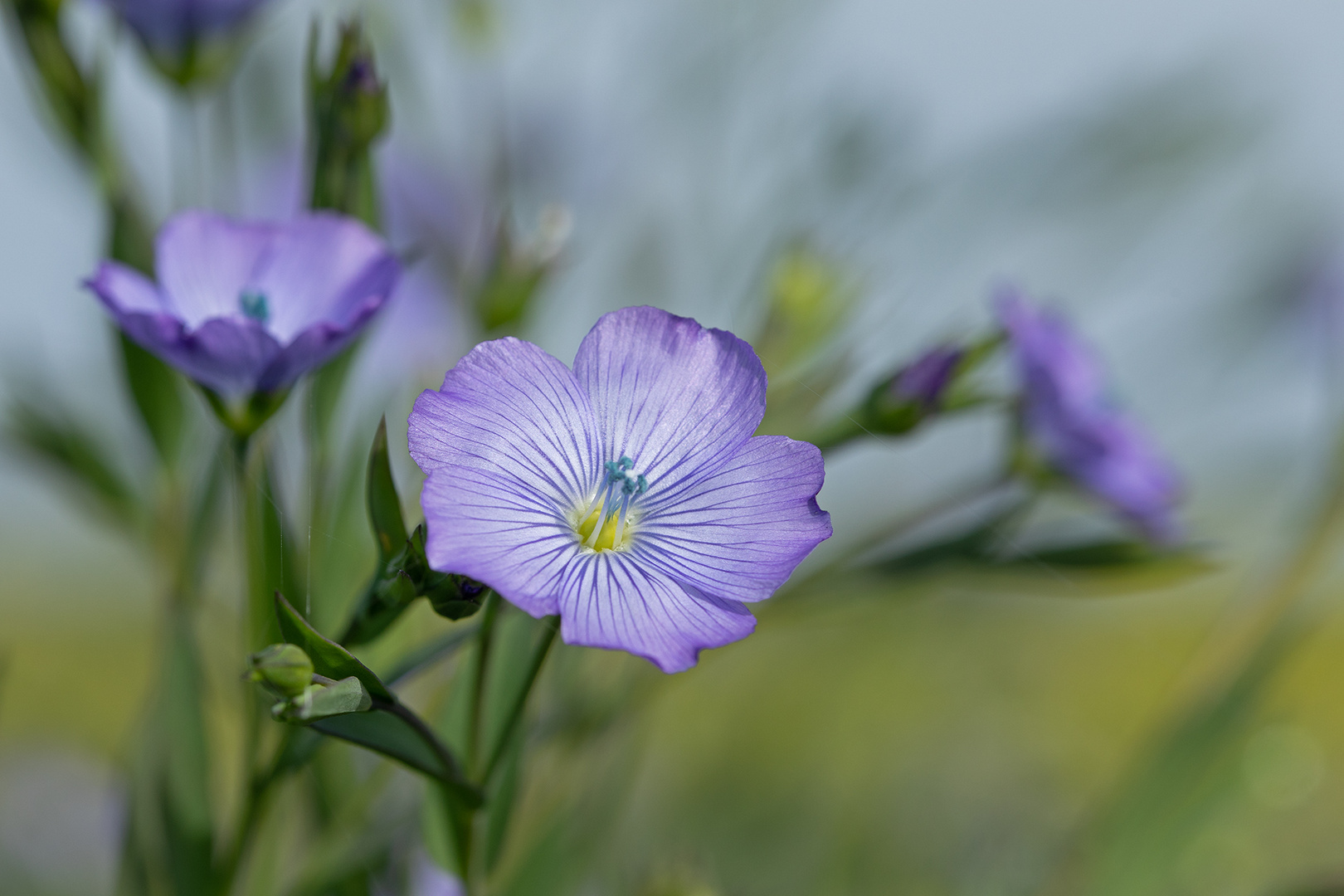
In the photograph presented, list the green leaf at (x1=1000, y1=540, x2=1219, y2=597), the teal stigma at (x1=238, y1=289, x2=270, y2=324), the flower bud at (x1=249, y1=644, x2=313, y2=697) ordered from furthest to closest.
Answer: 1. the green leaf at (x1=1000, y1=540, x2=1219, y2=597)
2. the teal stigma at (x1=238, y1=289, x2=270, y2=324)
3. the flower bud at (x1=249, y1=644, x2=313, y2=697)

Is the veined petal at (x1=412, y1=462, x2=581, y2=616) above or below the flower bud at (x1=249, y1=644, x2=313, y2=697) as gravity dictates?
above

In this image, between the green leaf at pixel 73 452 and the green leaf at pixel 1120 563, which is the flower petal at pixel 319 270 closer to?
the green leaf at pixel 73 452

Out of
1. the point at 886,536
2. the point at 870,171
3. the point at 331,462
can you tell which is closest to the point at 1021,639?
the point at 870,171

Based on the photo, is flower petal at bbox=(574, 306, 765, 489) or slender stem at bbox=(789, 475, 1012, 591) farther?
slender stem at bbox=(789, 475, 1012, 591)

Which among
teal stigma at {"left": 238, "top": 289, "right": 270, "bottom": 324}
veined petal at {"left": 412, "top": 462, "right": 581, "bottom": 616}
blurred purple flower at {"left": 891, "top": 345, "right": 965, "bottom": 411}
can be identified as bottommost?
veined petal at {"left": 412, "top": 462, "right": 581, "bottom": 616}

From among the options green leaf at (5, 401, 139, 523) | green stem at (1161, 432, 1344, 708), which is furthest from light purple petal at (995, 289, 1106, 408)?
green leaf at (5, 401, 139, 523)

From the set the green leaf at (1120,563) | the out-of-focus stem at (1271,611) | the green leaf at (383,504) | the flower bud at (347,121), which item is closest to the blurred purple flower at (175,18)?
the flower bud at (347,121)

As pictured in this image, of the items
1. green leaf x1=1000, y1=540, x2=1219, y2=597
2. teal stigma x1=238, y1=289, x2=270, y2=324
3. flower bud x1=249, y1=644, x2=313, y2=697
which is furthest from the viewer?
green leaf x1=1000, y1=540, x2=1219, y2=597

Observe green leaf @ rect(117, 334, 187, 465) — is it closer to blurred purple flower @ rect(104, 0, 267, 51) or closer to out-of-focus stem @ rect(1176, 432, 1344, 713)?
blurred purple flower @ rect(104, 0, 267, 51)
